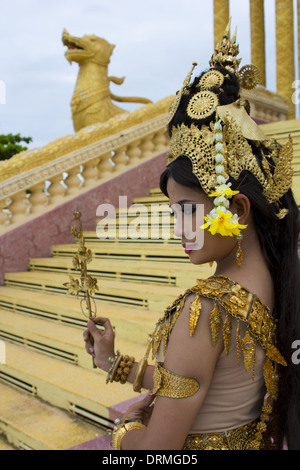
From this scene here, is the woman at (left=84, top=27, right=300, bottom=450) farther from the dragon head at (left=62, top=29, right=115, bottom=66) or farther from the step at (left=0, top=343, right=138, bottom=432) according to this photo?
the dragon head at (left=62, top=29, right=115, bottom=66)

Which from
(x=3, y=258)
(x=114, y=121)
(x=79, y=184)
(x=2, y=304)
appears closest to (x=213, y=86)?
(x=2, y=304)

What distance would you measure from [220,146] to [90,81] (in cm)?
→ 754

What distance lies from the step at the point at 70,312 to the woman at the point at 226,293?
2151mm

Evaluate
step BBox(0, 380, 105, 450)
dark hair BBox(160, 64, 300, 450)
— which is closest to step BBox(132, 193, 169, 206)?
step BBox(0, 380, 105, 450)

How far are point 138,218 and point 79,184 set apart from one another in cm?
132

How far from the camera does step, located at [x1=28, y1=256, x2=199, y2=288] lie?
3.94 m

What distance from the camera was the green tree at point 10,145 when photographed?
1587 cm

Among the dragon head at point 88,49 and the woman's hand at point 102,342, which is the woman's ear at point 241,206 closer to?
the woman's hand at point 102,342

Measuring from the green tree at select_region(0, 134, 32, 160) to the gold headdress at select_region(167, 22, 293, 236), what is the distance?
1564cm

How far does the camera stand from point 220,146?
111 cm

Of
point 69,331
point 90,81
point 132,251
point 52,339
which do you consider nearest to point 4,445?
point 52,339

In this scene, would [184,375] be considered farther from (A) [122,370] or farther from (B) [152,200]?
(B) [152,200]

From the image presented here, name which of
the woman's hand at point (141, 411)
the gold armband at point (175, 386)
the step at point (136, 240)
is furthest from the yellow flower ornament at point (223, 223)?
the step at point (136, 240)
